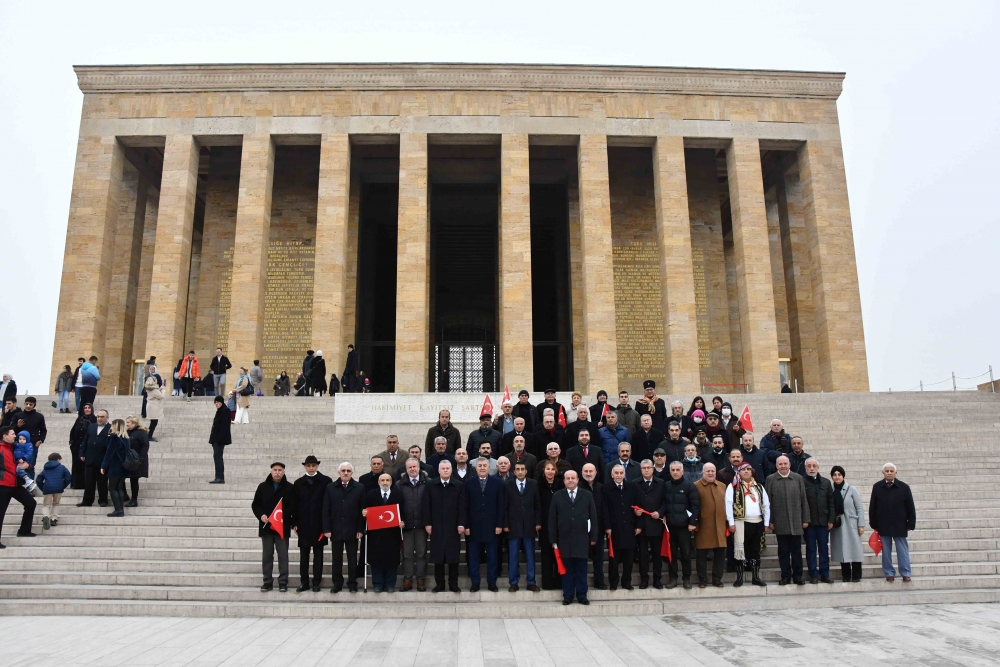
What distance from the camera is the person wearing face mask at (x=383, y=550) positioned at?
7613 mm

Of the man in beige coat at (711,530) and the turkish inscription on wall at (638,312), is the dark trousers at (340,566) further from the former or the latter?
the turkish inscription on wall at (638,312)

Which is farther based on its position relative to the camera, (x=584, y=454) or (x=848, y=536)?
(x=584, y=454)

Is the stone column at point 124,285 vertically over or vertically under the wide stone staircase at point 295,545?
over

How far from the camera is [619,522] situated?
25.3 feet

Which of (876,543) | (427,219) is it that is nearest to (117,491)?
(876,543)

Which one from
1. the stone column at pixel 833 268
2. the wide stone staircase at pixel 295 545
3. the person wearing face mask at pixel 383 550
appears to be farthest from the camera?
the stone column at pixel 833 268

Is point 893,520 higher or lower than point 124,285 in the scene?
lower

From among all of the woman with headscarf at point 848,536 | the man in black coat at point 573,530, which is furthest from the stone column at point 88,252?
the woman with headscarf at point 848,536

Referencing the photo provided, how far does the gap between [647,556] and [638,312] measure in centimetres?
1729

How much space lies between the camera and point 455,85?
902 inches

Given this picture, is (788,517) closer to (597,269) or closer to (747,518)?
(747,518)

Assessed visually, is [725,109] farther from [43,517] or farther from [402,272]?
[43,517]

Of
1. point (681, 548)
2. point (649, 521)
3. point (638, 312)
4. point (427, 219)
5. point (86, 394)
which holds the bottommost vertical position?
point (681, 548)

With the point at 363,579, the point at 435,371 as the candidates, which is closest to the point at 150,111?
the point at 435,371
